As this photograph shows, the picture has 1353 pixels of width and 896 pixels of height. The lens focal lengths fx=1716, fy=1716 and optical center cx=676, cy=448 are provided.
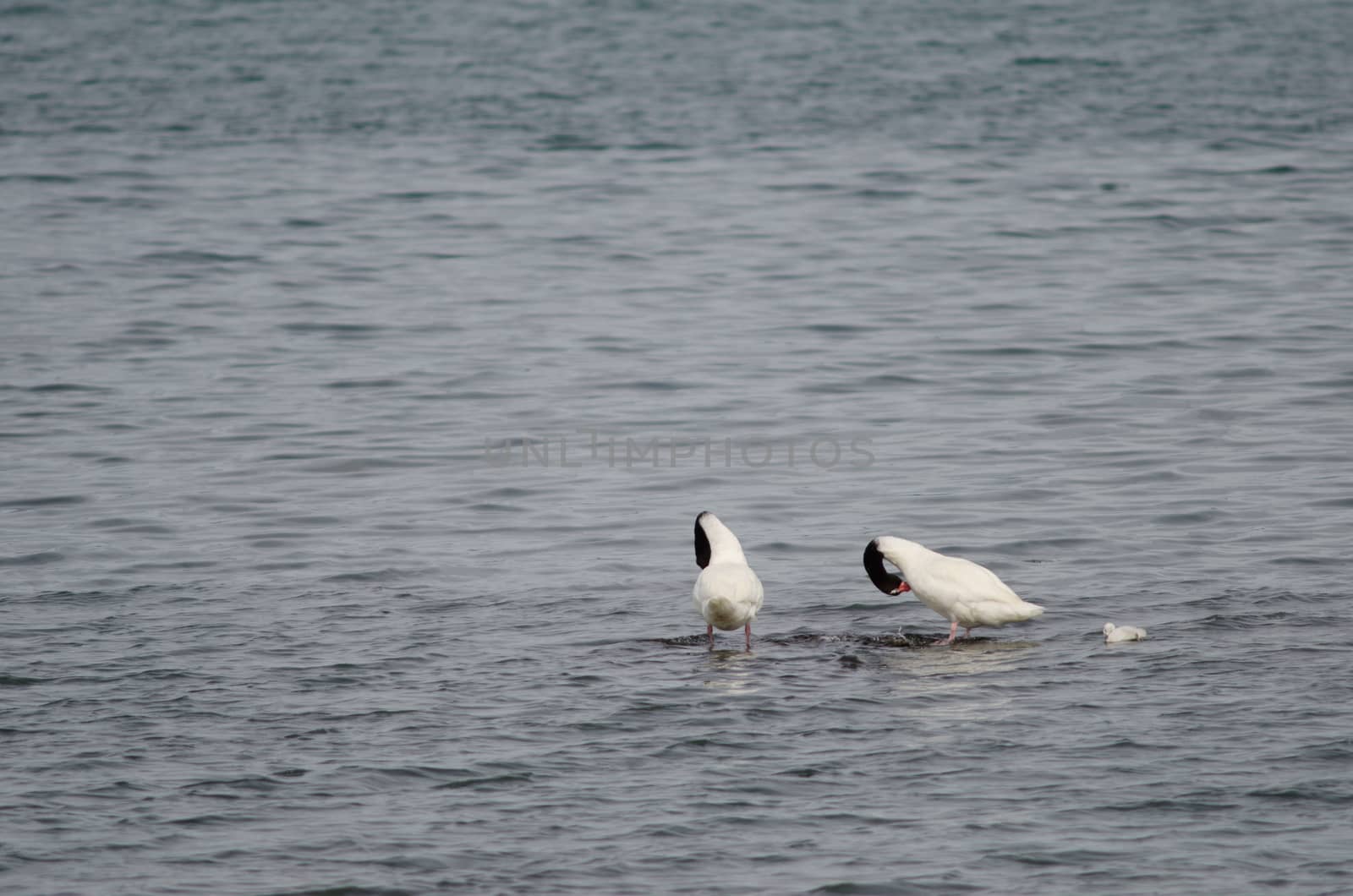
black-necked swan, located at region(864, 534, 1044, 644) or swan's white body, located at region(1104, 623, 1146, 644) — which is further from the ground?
black-necked swan, located at region(864, 534, 1044, 644)

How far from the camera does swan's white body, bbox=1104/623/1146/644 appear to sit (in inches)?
454

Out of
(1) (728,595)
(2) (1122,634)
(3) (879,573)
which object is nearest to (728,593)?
(1) (728,595)

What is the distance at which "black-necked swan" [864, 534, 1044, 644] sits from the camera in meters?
11.8

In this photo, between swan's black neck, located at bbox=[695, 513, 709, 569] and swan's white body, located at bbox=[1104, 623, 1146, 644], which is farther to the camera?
swan's black neck, located at bbox=[695, 513, 709, 569]

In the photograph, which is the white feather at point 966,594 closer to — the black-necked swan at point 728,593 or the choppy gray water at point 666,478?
the choppy gray water at point 666,478

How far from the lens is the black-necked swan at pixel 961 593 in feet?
38.8

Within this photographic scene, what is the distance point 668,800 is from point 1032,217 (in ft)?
72.3

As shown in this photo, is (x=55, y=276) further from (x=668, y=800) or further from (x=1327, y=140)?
(x=1327, y=140)

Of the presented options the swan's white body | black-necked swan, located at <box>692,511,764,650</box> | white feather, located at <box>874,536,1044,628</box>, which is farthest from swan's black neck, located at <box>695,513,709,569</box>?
the swan's white body

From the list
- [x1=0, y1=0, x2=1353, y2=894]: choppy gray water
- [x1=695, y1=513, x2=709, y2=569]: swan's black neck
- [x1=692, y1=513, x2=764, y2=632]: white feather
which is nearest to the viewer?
[x1=0, y1=0, x2=1353, y2=894]: choppy gray water

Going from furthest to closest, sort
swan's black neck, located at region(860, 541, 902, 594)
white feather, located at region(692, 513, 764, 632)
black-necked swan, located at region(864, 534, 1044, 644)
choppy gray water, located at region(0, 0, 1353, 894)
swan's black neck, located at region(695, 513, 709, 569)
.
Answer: swan's black neck, located at region(695, 513, 709, 569), swan's black neck, located at region(860, 541, 902, 594), black-necked swan, located at region(864, 534, 1044, 644), white feather, located at region(692, 513, 764, 632), choppy gray water, located at region(0, 0, 1353, 894)

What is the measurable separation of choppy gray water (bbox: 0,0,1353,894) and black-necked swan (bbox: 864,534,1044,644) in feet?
0.77

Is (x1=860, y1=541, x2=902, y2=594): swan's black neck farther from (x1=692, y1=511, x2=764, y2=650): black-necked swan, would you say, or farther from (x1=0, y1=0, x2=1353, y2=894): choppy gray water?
(x1=692, y1=511, x2=764, y2=650): black-necked swan

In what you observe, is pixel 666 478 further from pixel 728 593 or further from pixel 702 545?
pixel 728 593
